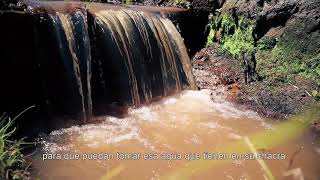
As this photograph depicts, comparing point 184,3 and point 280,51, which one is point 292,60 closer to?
point 280,51

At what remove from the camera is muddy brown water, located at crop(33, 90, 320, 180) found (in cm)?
445

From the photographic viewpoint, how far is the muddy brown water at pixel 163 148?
14.6ft

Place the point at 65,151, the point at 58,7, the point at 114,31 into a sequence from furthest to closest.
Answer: the point at 114,31, the point at 58,7, the point at 65,151

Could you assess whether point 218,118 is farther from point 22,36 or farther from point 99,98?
point 22,36

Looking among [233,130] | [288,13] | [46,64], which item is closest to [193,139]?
[233,130]

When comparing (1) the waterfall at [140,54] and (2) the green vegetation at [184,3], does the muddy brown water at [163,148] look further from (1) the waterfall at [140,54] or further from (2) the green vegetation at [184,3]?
(2) the green vegetation at [184,3]

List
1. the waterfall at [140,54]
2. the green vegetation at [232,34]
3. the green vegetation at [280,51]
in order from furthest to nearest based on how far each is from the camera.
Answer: the green vegetation at [232,34], the green vegetation at [280,51], the waterfall at [140,54]

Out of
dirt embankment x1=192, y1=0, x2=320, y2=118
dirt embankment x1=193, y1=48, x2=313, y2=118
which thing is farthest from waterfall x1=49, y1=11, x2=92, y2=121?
dirt embankment x1=192, y1=0, x2=320, y2=118

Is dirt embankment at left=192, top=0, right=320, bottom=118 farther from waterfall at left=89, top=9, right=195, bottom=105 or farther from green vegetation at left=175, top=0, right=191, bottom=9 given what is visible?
green vegetation at left=175, top=0, right=191, bottom=9

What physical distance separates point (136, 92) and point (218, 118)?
1.49m

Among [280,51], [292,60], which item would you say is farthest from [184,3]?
[292,60]

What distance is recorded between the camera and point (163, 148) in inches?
198

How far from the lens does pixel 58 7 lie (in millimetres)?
5949

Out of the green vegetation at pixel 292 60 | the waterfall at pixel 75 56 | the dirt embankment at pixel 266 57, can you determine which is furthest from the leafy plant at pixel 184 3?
the waterfall at pixel 75 56
